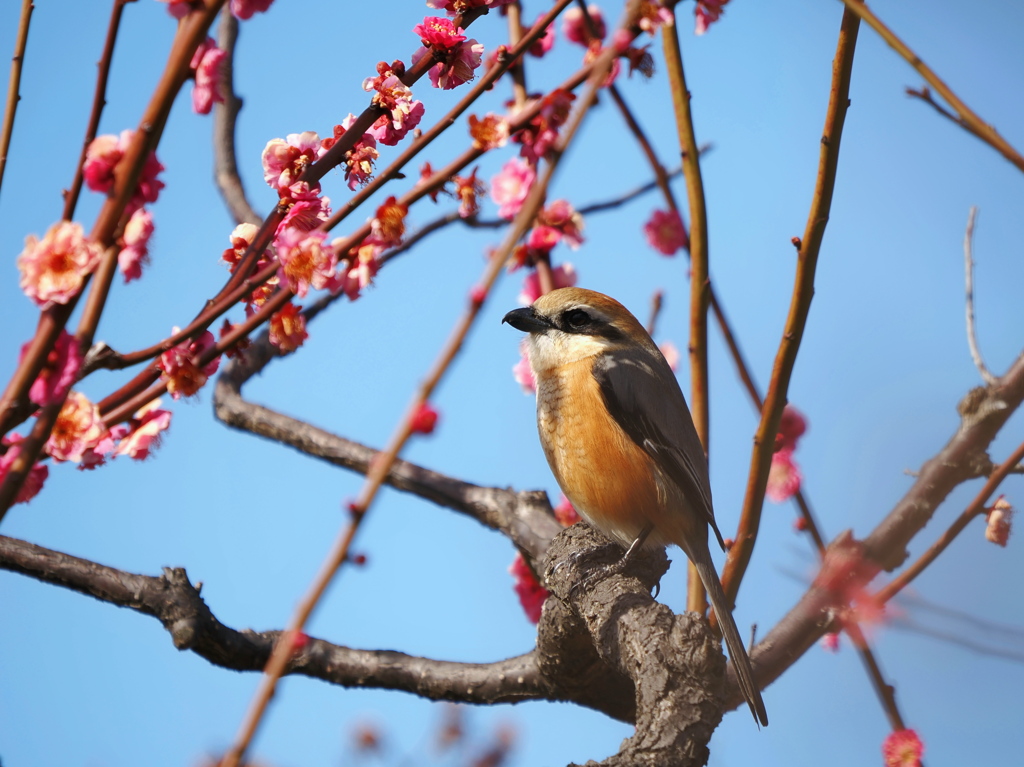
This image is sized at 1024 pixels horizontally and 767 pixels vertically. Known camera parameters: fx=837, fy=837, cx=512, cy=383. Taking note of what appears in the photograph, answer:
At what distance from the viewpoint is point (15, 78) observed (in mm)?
1187

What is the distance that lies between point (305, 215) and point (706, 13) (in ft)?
5.03

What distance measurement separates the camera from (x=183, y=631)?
2.43m

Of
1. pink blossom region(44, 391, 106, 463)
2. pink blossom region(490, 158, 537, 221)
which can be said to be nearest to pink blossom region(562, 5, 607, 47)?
pink blossom region(490, 158, 537, 221)

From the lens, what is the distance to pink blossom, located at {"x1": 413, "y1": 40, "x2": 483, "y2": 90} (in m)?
1.61

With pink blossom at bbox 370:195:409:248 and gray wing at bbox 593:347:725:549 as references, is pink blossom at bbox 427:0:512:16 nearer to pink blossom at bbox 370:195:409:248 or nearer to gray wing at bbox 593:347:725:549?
pink blossom at bbox 370:195:409:248

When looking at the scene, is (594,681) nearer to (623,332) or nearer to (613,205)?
(623,332)

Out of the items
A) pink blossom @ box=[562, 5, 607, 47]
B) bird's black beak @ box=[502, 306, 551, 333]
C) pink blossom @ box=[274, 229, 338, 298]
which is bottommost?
pink blossom @ box=[274, 229, 338, 298]

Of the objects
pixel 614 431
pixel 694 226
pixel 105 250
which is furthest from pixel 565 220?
pixel 105 250

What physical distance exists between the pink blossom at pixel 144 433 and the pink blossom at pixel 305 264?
474 mm

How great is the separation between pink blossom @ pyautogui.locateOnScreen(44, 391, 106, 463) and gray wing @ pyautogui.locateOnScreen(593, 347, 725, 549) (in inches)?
92.3

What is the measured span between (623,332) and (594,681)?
148 centimetres

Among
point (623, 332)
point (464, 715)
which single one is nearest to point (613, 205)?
point (623, 332)

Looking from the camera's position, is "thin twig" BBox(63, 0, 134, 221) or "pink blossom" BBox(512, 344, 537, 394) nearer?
"thin twig" BBox(63, 0, 134, 221)

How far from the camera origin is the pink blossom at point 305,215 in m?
1.52
